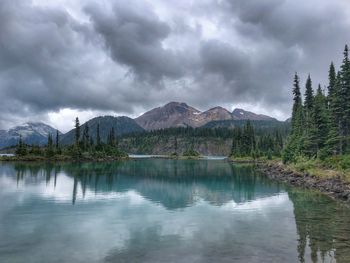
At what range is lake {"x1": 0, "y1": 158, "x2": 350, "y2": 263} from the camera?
2362 cm

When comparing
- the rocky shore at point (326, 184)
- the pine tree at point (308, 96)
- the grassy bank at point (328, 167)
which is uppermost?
the pine tree at point (308, 96)

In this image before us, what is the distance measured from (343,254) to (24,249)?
22686 millimetres

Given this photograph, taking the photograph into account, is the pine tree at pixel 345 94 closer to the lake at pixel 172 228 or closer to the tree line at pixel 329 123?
the tree line at pixel 329 123

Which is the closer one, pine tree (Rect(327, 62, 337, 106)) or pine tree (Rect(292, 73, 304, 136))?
pine tree (Rect(327, 62, 337, 106))

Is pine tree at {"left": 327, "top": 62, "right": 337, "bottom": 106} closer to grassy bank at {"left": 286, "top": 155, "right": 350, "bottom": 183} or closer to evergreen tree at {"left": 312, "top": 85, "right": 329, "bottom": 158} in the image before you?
evergreen tree at {"left": 312, "top": 85, "right": 329, "bottom": 158}

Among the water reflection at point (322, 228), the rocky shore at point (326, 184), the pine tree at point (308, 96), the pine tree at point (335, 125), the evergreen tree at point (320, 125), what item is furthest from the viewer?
the pine tree at point (308, 96)

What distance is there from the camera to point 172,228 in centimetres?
3209

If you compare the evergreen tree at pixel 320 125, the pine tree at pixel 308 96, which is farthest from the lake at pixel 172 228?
the pine tree at pixel 308 96

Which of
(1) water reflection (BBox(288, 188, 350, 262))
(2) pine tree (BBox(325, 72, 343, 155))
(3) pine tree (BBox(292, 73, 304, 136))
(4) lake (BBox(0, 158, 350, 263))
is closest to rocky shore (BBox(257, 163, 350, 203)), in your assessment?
(4) lake (BBox(0, 158, 350, 263))

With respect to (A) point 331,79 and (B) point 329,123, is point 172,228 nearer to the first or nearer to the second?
(B) point 329,123

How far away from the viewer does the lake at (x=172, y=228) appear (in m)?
23.6

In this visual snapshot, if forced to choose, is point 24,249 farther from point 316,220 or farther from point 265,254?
point 316,220

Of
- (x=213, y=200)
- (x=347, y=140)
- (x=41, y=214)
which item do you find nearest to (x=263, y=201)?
(x=213, y=200)

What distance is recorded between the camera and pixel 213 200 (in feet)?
168
